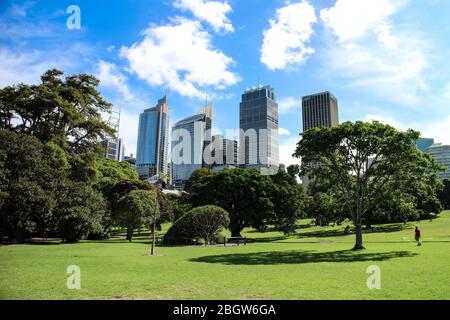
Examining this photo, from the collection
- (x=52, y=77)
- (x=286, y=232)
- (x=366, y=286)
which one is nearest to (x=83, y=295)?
(x=366, y=286)

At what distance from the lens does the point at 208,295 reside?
34.8 feet

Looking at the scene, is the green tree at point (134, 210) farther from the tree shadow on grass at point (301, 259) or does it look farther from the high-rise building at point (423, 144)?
the high-rise building at point (423, 144)

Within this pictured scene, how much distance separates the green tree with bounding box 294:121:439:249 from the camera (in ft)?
89.3

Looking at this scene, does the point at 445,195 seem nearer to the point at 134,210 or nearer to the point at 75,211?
the point at 134,210

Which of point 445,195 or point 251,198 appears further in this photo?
point 445,195

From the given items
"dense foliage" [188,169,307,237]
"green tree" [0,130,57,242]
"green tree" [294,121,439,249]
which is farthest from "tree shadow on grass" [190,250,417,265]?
"dense foliage" [188,169,307,237]

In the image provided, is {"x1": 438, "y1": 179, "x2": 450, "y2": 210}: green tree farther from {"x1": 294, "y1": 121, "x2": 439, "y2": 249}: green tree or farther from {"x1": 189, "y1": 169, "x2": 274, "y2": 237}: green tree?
{"x1": 294, "y1": 121, "x2": 439, "y2": 249}: green tree

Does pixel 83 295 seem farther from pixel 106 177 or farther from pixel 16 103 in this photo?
pixel 106 177

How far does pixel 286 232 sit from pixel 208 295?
136 feet

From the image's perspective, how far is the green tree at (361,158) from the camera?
1072 inches

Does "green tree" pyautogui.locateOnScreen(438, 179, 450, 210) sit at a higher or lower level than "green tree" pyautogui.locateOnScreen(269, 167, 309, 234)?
higher

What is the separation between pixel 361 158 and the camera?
29.1 m

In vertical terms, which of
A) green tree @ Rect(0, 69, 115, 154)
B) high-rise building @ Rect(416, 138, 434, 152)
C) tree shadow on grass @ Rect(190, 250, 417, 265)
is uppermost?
high-rise building @ Rect(416, 138, 434, 152)

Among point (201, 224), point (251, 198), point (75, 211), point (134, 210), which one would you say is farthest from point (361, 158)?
Result: point (75, 211)
